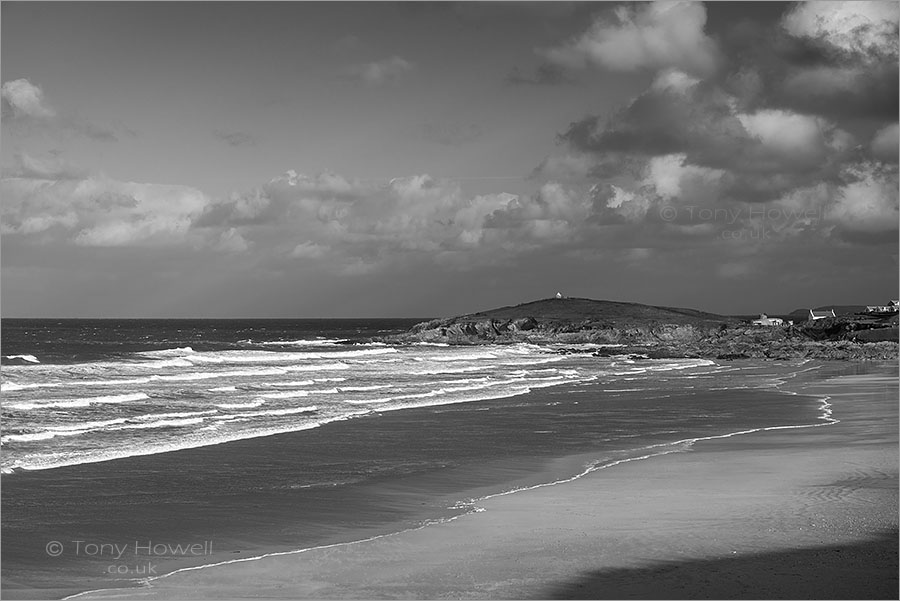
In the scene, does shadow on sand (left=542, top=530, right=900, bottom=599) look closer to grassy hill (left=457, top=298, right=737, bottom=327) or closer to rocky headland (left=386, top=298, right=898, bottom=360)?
rocky headland (left=386, top=298, right=898, bottom=360)

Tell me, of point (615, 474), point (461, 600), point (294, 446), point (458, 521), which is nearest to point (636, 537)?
point (458, 521)

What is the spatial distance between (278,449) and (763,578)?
45.8 ft

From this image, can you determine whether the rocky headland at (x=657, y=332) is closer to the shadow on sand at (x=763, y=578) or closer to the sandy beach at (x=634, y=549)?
the sandy beach at (x=634, y=549)

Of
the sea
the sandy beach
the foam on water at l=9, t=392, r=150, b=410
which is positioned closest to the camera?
the sandy beach

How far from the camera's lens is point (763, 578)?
1055cm

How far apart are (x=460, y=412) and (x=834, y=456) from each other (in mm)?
13737

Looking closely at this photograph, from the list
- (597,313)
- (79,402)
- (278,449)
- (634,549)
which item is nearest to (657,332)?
(597,313)

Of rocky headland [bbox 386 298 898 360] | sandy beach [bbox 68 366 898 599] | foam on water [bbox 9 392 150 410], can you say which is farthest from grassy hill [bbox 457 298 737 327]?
sandy beach [bbox 68 366 898 599]

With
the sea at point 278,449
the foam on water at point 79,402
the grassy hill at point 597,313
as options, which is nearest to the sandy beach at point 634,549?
the sea at point 278,449

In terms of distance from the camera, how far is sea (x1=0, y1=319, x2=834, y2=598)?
43.4ft

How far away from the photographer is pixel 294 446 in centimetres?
2278

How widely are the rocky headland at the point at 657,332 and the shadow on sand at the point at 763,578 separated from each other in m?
63.1

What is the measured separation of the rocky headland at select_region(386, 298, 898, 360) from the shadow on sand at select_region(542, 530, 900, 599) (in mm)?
63140

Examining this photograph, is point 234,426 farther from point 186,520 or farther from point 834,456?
point 834,456
